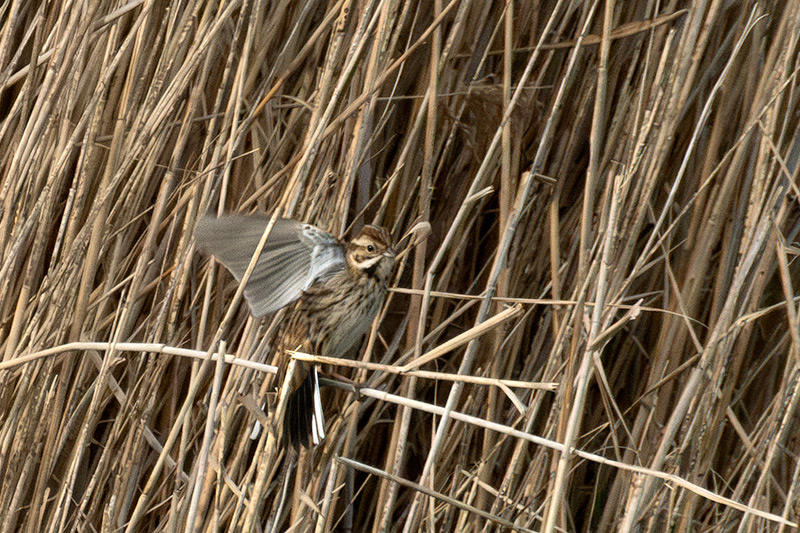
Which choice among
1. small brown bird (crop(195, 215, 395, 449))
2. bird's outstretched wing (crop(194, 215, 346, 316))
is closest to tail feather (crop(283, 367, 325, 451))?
small brown bird (crop(195, 215, 395, 449))

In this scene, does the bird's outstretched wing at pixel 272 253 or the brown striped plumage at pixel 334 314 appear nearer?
the bird's outstretched wing at pixel 272 253

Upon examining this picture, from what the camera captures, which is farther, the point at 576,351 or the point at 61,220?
the point at 61,220

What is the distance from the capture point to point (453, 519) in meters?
1.78

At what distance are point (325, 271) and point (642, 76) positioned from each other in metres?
0.66

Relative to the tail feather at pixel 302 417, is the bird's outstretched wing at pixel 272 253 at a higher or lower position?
higher

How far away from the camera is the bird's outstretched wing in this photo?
4.76ft

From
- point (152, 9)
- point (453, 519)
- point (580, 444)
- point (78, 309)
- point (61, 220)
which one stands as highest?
point (152, 9)

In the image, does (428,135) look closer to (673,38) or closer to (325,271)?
(325,271)

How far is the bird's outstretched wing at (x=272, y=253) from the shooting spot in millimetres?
1452

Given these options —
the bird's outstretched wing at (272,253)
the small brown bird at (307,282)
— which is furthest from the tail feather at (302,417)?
the bird's outstretched wing at (272,253)

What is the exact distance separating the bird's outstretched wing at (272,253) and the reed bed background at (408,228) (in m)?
0.10

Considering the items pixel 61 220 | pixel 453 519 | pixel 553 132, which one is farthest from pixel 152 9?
pixel 453 519

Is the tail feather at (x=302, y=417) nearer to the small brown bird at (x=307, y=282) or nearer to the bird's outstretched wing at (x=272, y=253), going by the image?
the small brown bird at (x=307, y=282)

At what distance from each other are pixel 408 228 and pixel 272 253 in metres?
0.33
